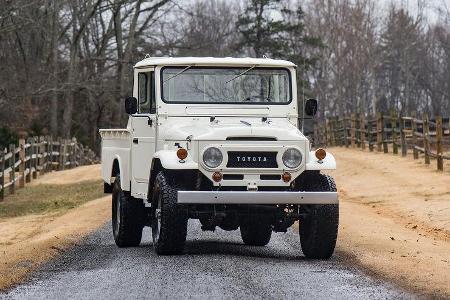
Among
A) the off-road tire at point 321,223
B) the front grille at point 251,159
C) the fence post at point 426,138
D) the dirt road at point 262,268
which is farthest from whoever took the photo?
the fence post at point 426,138

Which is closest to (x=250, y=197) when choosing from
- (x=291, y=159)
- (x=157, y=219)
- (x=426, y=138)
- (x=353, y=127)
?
(x=291, y=159)

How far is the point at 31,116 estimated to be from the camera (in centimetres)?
5400

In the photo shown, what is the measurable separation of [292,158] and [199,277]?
2482 millimetres

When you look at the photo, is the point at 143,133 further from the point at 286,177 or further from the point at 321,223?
the point at 321,223

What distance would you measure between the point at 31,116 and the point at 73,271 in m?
43.3

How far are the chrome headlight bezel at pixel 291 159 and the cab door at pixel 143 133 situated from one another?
1.70 metres

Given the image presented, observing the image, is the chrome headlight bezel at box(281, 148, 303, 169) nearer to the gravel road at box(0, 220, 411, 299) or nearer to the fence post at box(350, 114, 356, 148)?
the gravel road at box(0, 220, 411, 299)

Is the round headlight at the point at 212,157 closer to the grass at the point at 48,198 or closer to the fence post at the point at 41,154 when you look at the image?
the grass at the point at 48,198

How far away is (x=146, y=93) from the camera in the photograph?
14.2m

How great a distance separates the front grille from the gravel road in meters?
0.99

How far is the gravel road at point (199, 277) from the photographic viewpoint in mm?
9609

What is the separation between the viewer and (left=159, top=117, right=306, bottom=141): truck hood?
12531 mm

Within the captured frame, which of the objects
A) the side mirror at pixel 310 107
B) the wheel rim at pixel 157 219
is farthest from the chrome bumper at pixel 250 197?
the side mirror at pixel 310 107

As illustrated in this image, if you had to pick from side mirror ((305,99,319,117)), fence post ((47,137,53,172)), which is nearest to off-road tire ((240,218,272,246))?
side mirror ((305,99,319,117))
